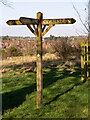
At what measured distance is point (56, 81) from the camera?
29.0ft

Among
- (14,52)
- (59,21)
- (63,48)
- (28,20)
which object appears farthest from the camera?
(14,52)

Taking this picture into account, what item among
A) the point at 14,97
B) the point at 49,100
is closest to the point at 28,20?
the point at 49,100

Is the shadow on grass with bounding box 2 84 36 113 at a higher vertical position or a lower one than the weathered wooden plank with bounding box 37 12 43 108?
lower

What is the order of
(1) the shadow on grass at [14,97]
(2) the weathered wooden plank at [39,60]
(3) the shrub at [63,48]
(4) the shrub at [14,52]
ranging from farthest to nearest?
(4) the shrub at [14,52]
(3) the shrub at [63,48]
(1) the shadow on grass at [14,97]
(2) the weathered wooden plank at [39,60]

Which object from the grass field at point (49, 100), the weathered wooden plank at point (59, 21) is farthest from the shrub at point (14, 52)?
the weathered wooden plank at point (59, 21)

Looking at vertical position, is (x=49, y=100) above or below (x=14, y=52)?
below

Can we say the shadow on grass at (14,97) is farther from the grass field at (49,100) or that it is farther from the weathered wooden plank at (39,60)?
the weathered wooden plank at (39,60)

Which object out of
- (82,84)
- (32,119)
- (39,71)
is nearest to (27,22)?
(39,71)

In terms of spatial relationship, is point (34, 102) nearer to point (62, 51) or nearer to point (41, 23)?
point (41, 23)

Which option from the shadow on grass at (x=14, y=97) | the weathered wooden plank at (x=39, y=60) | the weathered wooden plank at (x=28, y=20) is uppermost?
the weathered wooden plank at (x=28, y=20)

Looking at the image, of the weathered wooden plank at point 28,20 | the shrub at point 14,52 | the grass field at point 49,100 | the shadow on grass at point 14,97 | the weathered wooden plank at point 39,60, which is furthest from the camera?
the shrub at point 14,52

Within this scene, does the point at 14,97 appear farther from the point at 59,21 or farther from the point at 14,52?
the point at 14,52

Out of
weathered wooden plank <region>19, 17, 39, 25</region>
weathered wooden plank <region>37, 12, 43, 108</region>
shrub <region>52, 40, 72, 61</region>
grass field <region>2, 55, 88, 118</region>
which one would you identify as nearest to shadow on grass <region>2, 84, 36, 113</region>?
grass field <region>2, 55, 88, 118</region>

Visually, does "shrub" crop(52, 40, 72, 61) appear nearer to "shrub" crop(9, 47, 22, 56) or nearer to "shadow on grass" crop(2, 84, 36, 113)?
"shrub" crop(9, 47, 22, 56)
